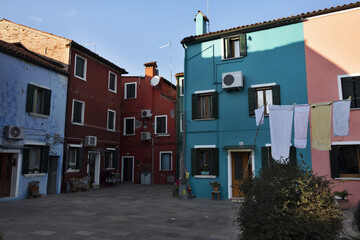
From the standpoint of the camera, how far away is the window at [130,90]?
888 inches

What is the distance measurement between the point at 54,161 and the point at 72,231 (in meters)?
9.02

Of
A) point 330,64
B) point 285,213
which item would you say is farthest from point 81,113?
point 285,213

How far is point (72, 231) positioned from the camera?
22.2 feet

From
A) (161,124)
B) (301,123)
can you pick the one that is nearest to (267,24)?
(301,123)

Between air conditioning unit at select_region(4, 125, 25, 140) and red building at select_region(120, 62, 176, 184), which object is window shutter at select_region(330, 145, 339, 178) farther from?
air conditioning unit at select_region(4, 125, 25, 140)

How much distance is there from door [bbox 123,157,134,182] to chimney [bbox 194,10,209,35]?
11.7 metres

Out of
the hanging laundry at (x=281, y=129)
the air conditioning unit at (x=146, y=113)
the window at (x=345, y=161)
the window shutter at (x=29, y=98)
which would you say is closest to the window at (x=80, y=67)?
the window shutter at (x=29, y=98)

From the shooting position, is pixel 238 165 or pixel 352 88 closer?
pixel 352 88

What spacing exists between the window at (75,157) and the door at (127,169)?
6045 mm

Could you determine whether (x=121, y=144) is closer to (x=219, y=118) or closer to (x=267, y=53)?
(x=219, y=118)

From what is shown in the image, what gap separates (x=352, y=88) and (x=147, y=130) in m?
14.5

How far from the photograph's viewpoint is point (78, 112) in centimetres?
1644

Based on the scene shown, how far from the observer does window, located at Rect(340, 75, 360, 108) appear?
10.8m

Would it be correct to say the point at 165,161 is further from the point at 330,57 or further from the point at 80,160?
the point at 330,57
